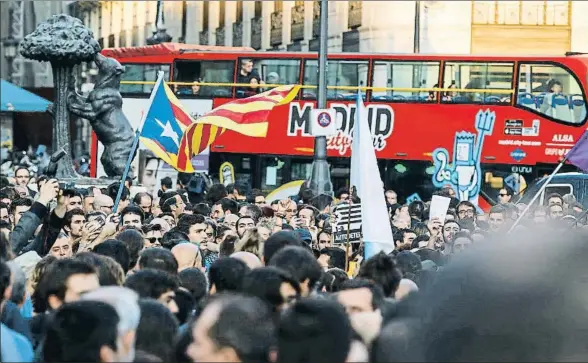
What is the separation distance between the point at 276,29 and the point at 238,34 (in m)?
2.89

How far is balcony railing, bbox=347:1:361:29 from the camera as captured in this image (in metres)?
37.1

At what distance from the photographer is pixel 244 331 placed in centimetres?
466

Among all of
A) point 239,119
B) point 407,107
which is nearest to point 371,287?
point 239,119

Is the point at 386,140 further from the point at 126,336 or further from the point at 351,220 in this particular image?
the point at 126,336

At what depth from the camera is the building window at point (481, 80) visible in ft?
80.4

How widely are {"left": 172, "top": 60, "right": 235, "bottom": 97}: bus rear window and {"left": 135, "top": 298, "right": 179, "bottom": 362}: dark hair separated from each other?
65.0 ft

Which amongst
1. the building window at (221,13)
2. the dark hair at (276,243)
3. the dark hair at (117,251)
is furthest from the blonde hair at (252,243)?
the building window at (221,13)

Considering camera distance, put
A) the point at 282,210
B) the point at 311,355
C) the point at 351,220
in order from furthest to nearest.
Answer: the point at 282,210
the point at 351,220
the point at 311,355

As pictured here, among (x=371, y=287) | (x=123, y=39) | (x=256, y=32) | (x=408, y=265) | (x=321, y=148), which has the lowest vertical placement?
(x=321, y=148)

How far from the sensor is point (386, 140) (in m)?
25.1

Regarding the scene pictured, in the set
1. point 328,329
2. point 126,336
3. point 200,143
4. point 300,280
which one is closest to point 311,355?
point 328,329

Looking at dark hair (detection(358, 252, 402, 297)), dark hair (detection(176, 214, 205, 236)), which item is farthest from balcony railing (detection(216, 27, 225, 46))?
dark hair (detection(358, 252, 402, 297))

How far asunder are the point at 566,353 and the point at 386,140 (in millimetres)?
20103

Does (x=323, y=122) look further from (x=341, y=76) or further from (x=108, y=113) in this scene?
(x=341, y=76)
